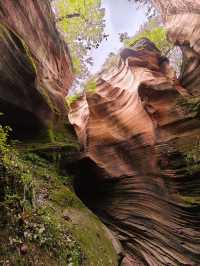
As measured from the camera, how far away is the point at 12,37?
7805 millimetres

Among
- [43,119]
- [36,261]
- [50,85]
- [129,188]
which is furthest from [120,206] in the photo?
[36,261]

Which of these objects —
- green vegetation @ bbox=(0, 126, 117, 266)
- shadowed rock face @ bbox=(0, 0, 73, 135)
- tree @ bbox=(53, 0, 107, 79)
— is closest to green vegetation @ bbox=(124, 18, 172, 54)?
tree @ bbox=(53, 0, 107, 79)

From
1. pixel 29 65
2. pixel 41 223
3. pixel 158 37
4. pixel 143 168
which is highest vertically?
pixel 158 37

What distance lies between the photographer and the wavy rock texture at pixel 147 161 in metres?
8.60

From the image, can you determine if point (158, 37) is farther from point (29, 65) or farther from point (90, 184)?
point (29, 65)

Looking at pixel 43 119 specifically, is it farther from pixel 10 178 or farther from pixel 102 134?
pixel 10 178

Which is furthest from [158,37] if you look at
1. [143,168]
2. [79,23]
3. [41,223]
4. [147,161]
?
[41,223]

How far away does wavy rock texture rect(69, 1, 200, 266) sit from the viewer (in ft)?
28.2

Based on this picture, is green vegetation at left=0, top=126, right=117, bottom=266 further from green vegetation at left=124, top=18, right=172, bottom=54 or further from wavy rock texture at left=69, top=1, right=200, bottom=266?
green vegetation at left=124, top=18, right=172, bottom=54

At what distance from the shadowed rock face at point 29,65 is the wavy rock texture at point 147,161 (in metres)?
2.07

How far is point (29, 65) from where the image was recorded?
8.02 meters

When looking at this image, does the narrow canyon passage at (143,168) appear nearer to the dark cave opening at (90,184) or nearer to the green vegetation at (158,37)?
the dark cave opening at (90,184)

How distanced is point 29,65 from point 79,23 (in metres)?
11.8

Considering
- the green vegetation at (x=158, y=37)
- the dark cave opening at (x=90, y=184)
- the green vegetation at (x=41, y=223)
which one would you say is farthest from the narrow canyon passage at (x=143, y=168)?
the green vegetation at (x=158, y=37)
